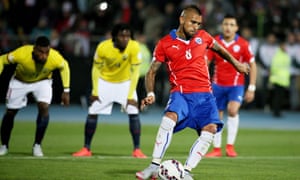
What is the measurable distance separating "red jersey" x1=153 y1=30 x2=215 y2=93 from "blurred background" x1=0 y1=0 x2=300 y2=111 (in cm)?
1420

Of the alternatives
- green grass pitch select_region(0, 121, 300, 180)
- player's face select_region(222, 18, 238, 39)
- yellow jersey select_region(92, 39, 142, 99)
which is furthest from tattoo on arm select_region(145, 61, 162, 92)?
player's face select_region(222, 18, 238, 39)

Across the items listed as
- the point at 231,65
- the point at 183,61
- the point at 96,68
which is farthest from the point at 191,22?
the point at 231,65

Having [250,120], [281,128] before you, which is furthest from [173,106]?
[250,120]

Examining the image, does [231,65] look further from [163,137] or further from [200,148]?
[163,137]

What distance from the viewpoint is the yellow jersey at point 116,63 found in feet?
47.5

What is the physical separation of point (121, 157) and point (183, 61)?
363 cm

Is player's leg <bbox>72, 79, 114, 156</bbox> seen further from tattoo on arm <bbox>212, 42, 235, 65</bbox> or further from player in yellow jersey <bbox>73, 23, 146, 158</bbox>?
tattoo on arm <bbox>212, 42, 235, 65</bbox>

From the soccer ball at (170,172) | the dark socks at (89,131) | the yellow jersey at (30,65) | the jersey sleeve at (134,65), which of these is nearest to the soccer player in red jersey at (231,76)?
the jersey sleeve at (134,65)

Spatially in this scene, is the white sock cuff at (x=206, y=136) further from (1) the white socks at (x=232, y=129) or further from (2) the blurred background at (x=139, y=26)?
(2) the blurred background at (x=139, y=26)

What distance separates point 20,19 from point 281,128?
411 inches

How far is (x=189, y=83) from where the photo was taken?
10961 mm

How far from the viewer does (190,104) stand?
1090 cm

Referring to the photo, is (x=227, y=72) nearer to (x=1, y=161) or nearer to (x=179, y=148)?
(x=179, y=148)

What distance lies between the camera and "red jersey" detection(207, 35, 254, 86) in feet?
49.9
